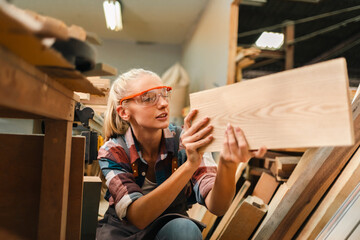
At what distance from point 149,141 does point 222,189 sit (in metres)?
0.49

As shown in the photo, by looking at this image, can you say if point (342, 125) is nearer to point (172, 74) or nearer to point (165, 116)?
point (165, 116)

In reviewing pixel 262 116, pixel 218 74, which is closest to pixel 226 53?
pixel 218 74

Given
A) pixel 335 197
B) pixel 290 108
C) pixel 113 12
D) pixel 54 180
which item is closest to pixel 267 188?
pixel 335 197

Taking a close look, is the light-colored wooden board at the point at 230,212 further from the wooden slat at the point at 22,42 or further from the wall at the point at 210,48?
the wooden slat at the point at 22,42

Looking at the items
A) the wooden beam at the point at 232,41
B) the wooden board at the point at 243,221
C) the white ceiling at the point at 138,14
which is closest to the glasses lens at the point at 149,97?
the wooden board at the point at 243,221

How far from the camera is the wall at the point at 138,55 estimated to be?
7305 millimetres

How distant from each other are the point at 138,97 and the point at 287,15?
4.41 m

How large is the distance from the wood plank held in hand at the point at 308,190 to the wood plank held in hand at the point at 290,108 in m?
0.57

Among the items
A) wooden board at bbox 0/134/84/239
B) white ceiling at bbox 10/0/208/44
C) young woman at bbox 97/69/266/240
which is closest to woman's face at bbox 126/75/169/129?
young woman at bbox 97/69/266/240

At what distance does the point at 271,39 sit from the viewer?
634cm

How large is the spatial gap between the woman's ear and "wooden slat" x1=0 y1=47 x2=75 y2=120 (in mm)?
583

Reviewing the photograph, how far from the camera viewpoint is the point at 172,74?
529 cm

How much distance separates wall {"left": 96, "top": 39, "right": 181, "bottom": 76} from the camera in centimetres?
730

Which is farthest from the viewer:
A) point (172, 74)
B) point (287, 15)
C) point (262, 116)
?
point (172, 74)
